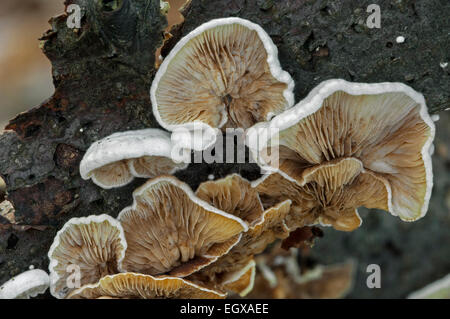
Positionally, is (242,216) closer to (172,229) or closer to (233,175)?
(233,175)

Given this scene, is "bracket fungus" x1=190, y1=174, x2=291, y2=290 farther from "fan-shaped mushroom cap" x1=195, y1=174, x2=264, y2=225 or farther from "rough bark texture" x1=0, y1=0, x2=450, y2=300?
"rough bark texture" x1=0, y1=0, x2=450, y2=300

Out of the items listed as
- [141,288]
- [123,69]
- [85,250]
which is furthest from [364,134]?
[85,250]

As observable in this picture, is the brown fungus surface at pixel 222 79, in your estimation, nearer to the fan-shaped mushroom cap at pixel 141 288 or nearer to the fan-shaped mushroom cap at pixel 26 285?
the fan-shaped mushroom cap at pixel 141 288

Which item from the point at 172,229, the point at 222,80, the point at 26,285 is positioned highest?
the point at 222,80

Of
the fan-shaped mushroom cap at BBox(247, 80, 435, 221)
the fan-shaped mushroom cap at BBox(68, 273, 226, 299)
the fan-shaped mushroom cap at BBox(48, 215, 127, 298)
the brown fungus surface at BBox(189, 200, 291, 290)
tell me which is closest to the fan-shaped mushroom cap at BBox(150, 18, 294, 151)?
the fan-shaped mushroom cap at BBox(247, 80, 435, 221)

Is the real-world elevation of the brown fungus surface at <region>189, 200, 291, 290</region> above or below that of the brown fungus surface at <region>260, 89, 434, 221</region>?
below

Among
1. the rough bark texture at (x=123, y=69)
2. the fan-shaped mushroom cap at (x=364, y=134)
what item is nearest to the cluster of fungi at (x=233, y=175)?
the fan-shaped mushroom cap at (x=364, y=134)

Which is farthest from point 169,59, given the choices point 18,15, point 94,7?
point 18,15

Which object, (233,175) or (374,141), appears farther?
(233,175)
